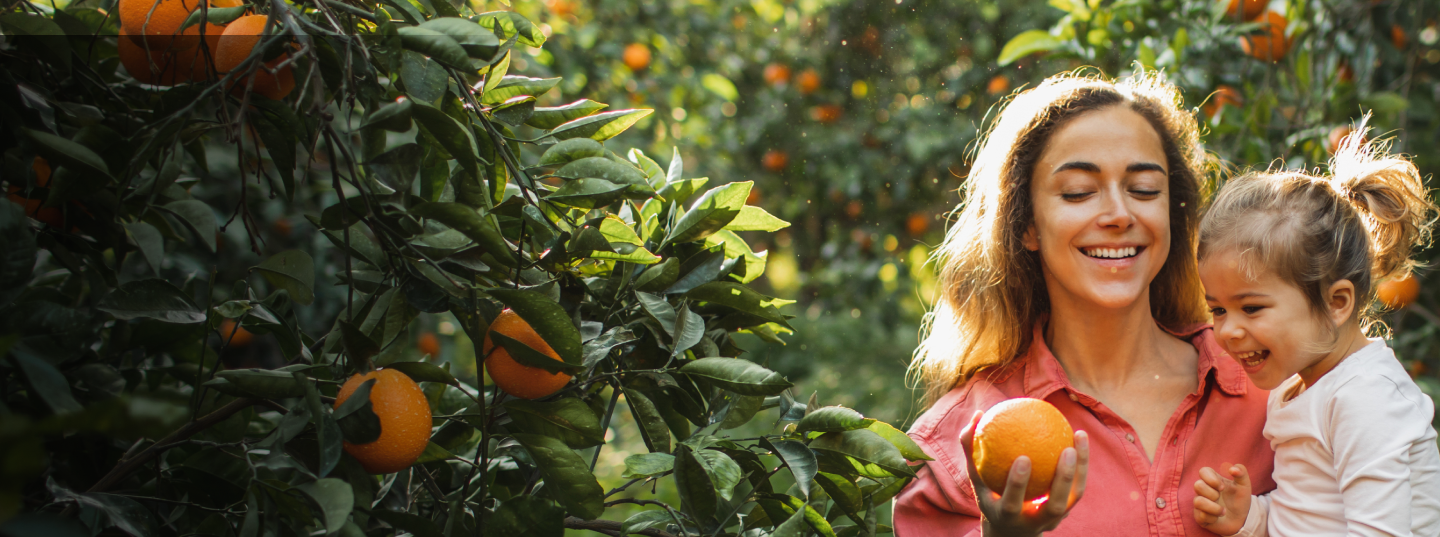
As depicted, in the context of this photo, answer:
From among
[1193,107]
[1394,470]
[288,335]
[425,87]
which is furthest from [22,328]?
[1193,107]

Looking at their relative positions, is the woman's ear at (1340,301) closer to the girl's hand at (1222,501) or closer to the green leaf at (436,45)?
the girl's hand at (1222,501)

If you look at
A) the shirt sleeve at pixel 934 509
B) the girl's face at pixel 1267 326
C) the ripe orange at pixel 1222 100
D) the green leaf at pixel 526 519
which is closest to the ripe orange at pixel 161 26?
the green leaf at pixel 526 519

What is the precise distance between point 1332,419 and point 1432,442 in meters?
0.10

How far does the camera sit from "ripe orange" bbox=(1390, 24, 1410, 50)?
176 centimetres

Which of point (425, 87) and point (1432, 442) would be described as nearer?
point (425, 87)

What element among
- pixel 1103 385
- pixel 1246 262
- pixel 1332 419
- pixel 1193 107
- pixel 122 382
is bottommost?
pixel 122 382

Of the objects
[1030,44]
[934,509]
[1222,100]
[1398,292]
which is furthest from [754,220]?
[1398,292]

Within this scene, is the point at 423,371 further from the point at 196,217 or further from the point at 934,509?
the point at 934,509

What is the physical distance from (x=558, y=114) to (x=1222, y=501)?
3.17 feet

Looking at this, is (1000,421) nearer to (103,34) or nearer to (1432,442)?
(1432,442)

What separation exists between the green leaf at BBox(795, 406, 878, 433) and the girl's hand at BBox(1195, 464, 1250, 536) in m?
0.61

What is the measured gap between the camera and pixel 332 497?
1.80 feet

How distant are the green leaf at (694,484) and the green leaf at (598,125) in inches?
11.9

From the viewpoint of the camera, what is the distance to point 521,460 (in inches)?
31.9
